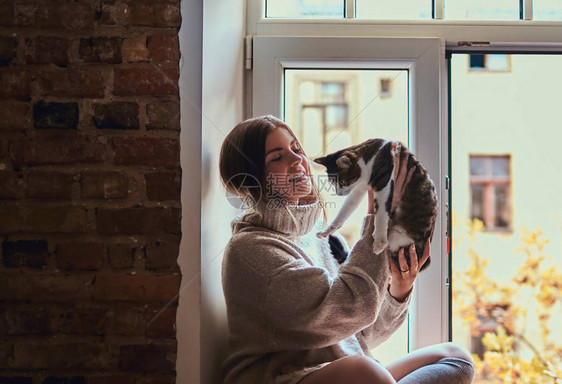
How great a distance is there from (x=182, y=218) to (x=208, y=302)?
0.20m

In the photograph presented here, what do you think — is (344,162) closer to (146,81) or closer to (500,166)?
(146,81)

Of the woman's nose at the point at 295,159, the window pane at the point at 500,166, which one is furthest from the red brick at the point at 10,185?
the window pane at the point at 500,166

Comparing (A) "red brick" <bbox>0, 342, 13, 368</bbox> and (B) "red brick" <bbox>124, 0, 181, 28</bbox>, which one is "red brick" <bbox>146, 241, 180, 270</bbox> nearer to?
(A) "red brick" <bbox>0, 342, 13, 368</bbox>

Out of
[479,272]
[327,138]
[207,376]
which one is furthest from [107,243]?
[479,272]

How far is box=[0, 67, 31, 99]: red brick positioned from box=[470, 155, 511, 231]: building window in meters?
1.12

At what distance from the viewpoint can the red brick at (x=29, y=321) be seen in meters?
0.94

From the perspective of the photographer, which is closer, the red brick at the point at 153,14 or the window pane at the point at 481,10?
the red brick at the point at 153,14

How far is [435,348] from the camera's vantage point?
1067mm

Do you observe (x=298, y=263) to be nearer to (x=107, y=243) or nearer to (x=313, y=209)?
(x=313, y=209)

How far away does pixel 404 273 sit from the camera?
3.05 ft

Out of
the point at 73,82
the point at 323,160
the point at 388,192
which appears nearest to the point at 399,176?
the point at 388,192

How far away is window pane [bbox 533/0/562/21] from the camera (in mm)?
1307

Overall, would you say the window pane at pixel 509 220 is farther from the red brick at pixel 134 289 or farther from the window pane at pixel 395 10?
the red brick at pixel 134 289

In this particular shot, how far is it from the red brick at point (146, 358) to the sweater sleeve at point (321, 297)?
22cm
